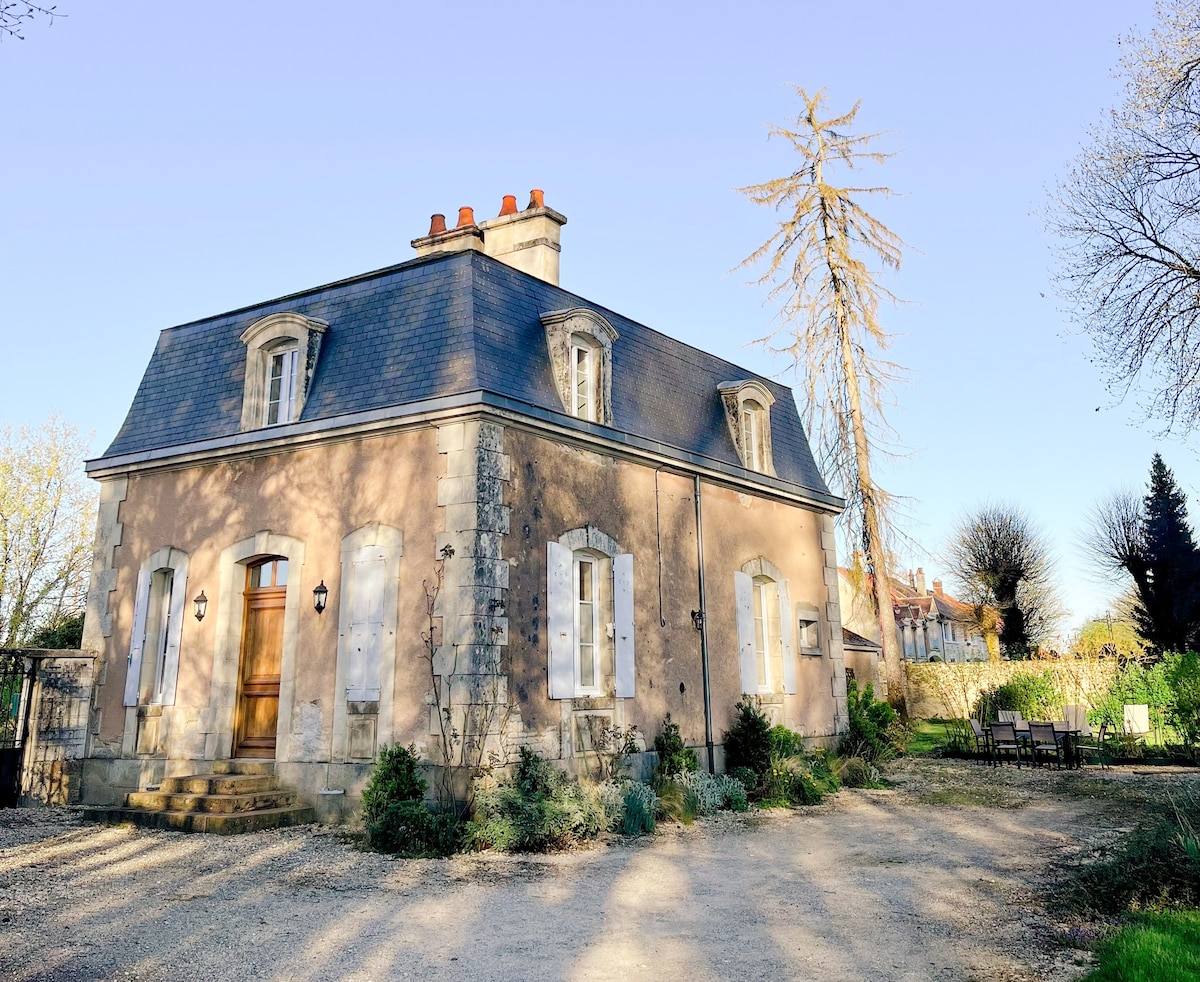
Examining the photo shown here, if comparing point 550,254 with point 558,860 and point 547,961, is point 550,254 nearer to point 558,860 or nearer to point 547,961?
point 558,860

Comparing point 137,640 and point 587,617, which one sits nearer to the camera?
point 587,617

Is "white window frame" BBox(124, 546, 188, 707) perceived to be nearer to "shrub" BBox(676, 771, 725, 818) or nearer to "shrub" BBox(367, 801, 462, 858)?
"shrub" BBox(367, 801, 462, 858)

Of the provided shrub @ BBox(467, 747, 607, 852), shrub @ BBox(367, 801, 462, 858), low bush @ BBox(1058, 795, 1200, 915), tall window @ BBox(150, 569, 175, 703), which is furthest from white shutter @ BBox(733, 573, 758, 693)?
tall window @ BBox(150, 569, 175, 703)

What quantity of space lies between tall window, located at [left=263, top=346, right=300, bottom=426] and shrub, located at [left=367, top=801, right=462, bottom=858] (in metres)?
4.72

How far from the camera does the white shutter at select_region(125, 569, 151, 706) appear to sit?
10.8 metres

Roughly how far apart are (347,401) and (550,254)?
384 cm

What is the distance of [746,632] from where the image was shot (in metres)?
12.8

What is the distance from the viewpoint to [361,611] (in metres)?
9.55

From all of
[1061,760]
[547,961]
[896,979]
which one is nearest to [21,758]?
[547,961]

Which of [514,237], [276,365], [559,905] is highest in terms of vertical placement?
[514,237]

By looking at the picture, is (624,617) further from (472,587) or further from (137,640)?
(137,640)

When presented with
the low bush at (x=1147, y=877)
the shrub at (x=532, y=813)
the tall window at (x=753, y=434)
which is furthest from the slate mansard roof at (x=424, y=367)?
the low bush at (x=1147, y=877)

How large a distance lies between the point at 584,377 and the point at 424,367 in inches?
84.2

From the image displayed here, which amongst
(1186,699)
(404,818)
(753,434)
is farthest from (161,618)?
(1186,699)
